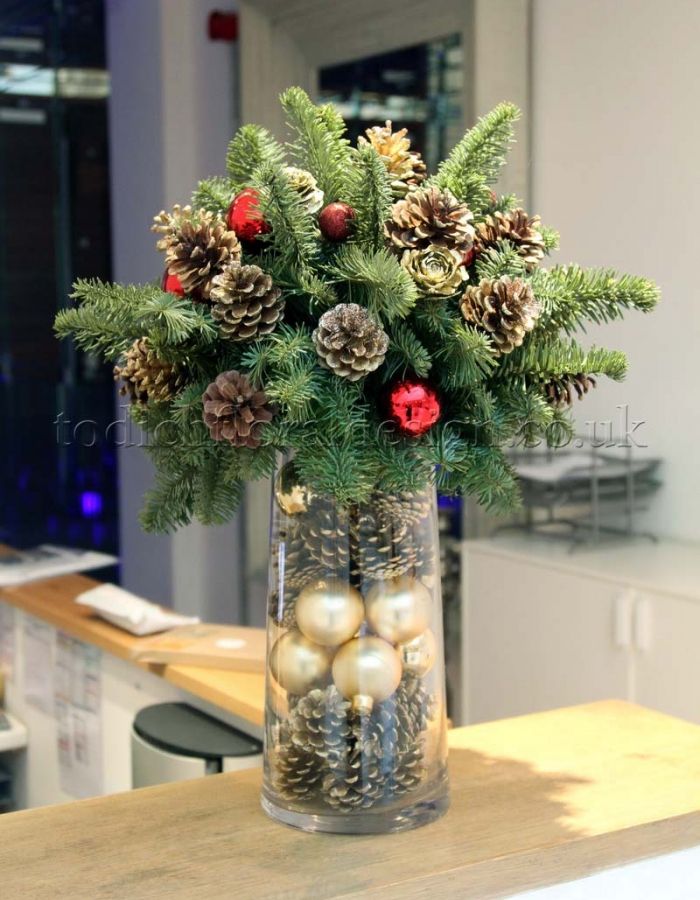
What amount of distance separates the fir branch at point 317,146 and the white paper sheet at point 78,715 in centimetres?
151

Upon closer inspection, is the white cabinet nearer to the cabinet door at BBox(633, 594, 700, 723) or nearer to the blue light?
the cabinet door at BBox(633, 594, 700, 723)

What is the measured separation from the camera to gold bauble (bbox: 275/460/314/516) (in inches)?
40.3

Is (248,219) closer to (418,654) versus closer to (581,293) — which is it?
(581,293)

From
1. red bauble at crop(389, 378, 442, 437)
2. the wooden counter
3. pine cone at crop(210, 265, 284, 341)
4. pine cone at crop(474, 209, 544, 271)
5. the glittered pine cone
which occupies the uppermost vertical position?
pine cone at crop(474, 209, 544, 271)

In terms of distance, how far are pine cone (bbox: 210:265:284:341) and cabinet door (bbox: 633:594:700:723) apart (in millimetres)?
1609

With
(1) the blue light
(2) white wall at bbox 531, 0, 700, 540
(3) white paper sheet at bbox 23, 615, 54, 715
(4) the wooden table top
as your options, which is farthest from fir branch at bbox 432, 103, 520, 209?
(1) the blue light

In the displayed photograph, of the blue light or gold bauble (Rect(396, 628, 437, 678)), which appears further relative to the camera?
the blue light

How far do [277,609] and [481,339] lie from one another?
0.94 ft

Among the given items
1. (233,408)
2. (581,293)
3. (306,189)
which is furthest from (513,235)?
(233,408)

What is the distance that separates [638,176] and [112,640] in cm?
168

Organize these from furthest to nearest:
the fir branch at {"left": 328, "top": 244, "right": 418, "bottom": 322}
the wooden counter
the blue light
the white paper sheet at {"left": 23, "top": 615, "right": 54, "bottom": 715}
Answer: the blue light
the white paper sheet at {"left": 23, "top": 615, "right": 54, "bottom": 715}
the wooden counter
the fir branch at {"left": 328, "top": 244, "right": 418, "bottom": 322}

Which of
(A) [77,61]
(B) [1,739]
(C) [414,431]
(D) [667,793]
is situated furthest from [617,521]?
(A) [77,61]

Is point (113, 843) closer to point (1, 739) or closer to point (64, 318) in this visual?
point (64, 318)

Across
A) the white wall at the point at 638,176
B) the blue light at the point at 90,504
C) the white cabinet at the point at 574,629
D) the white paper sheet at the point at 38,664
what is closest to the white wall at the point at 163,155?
the blue light at the point at 90,504
